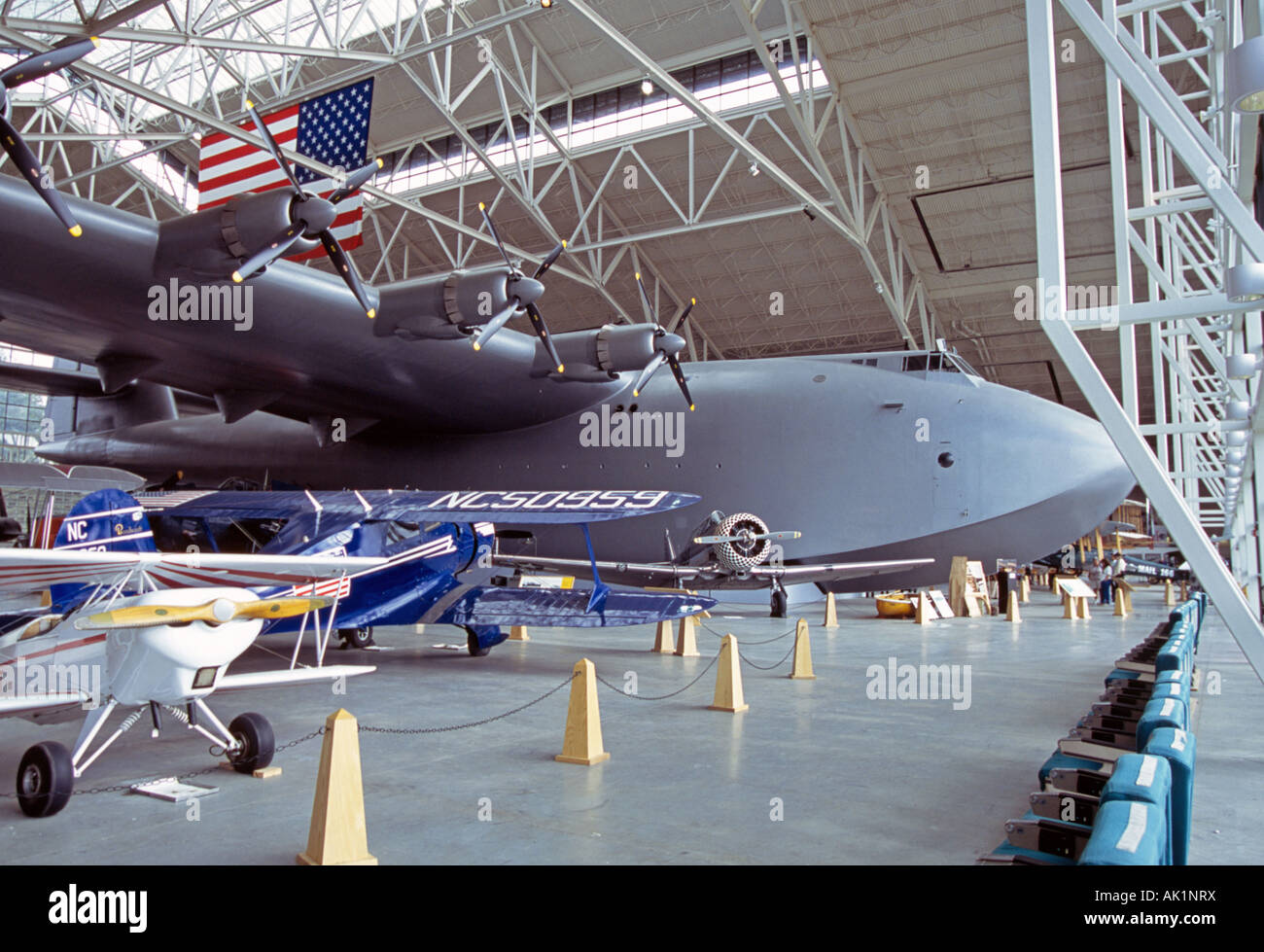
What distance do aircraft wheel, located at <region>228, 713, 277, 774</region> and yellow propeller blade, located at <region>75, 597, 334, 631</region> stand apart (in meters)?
0.82

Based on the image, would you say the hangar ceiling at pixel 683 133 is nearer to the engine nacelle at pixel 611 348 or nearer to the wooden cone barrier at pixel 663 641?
the engine nacelle at pixel 611 348

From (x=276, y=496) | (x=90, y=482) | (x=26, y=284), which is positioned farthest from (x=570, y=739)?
(x=90, y=482)

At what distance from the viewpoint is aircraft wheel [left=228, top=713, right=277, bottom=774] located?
18.6ft

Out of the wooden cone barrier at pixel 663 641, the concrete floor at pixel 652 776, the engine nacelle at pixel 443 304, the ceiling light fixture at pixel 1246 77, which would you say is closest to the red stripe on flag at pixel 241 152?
the engine nacelle at pixel 443 304

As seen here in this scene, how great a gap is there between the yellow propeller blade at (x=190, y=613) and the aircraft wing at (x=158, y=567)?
0.54 meters

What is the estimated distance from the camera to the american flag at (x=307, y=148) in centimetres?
1554

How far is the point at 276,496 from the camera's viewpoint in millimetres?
12211

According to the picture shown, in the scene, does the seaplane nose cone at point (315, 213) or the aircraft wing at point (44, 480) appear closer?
the seaplane nose cone at point (315, 213)

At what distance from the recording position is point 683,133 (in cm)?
2878

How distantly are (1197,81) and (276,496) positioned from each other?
28.6 metres

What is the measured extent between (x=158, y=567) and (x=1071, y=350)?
7084mm

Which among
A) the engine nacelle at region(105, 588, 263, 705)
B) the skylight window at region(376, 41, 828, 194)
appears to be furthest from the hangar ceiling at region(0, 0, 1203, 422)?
the engine nacelle at region(105, 588, 263, 705)

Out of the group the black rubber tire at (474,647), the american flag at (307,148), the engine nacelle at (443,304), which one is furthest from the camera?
the american flag at (307,148)

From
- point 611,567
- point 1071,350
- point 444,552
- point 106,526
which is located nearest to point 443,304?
point 444,552
